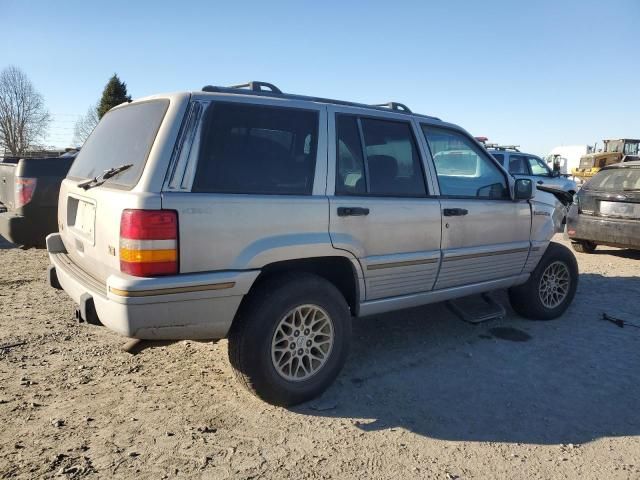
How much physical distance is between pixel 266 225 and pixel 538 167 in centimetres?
1163

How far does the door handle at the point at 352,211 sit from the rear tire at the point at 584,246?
7.01 m

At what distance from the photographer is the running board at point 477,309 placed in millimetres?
4366

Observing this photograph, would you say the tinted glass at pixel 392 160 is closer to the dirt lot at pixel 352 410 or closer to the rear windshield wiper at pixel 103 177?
the dirt lot at pixel 352 410

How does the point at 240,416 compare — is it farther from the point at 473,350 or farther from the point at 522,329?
the point at 522,329

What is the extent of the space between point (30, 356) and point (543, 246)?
4597 mm

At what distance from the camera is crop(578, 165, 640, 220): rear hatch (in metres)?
7.58

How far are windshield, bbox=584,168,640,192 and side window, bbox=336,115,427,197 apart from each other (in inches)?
221

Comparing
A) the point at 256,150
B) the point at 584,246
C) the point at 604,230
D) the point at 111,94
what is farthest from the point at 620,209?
the point at 111,94

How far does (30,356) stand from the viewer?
3746mm

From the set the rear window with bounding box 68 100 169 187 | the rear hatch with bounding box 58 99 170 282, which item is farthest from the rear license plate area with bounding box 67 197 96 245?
the rear window with bounding box 68 100 169 187

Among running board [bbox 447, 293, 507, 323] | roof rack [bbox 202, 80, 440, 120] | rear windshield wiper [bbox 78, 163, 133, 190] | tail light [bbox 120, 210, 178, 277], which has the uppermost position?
roof rack [bbox 202, 80, 440, 120]

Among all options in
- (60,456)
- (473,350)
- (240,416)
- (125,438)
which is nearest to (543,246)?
(473,350)

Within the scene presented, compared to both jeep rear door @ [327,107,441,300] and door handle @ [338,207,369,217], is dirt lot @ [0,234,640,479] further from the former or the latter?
door handle @ [338,207,369,217]

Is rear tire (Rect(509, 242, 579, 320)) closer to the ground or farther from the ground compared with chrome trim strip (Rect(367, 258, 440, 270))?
closer to the ground
